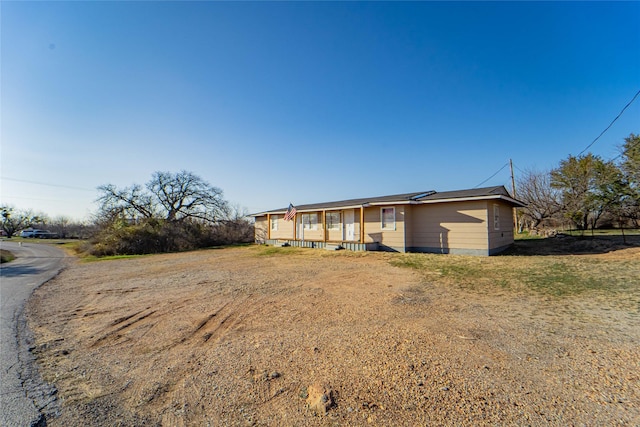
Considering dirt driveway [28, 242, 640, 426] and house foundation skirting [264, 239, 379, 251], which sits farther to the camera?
house foundation skirting [264, 239, 379, 251]

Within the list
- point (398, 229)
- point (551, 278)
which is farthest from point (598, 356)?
point (398, 229)

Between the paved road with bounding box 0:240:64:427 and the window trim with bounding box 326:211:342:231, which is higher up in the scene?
the window trim with bounding box 326:211:342:231

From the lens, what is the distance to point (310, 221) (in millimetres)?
19219

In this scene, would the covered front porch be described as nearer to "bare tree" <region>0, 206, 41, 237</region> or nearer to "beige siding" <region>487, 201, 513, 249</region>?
"beige siding" <region>487, 201, 513, 249</region>

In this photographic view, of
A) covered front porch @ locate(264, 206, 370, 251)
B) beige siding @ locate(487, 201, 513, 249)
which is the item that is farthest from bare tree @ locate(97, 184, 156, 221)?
beige siding @ locate(487, 201, 513, 249)

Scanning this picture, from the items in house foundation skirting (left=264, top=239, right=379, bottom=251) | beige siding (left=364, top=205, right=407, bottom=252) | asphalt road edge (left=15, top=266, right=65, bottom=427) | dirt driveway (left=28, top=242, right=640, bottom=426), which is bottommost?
asphalt road edge (left=15, top=266, right=65, bottom=427)

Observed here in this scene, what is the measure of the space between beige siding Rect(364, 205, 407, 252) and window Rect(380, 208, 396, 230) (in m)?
0.15

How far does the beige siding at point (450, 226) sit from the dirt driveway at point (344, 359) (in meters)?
6.63

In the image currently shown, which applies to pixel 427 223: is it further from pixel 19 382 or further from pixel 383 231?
pixel 19 382

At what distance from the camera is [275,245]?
2033 cm

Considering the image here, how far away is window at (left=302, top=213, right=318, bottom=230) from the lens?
18.9 m

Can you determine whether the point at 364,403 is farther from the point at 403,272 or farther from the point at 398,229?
the point at 398,229

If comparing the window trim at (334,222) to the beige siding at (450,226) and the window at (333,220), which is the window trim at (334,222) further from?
the beige siding at (450,226)

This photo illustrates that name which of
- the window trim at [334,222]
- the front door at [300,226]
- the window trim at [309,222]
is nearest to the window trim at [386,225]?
the window trim at [334,222]
